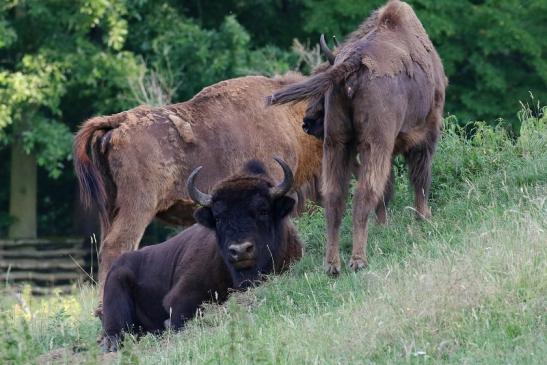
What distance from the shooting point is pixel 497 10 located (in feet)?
78.0

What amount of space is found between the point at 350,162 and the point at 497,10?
44.9 feet

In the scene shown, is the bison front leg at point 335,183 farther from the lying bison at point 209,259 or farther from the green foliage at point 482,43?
the green foliage at point 482,43

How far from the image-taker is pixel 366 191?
34.2 feet

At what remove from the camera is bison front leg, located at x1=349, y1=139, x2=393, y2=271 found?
10422 mm

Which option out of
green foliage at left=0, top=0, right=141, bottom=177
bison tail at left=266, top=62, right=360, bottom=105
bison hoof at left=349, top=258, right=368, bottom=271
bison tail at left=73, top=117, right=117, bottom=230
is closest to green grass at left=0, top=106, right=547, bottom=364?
bison hoof at left=349, top=258, right=368, bottom=271

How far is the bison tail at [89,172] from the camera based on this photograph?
486 inches

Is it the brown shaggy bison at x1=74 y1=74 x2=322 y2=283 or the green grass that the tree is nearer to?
the brown shaggy bison at x1=74 y1=74 x2=322 y2=283

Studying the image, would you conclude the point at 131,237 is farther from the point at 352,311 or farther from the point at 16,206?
the point at 16,206

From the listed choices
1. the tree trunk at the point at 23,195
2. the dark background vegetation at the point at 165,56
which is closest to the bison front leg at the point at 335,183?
the dark background vegetation at the point at 165,56

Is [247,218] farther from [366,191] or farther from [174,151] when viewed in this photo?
[174,151]

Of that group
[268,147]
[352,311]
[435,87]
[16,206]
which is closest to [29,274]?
[16,206]

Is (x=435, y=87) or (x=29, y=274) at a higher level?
(x=435, y=87)

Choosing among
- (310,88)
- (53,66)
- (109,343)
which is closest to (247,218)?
(310,88)

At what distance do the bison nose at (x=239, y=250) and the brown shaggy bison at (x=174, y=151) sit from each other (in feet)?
7.04
